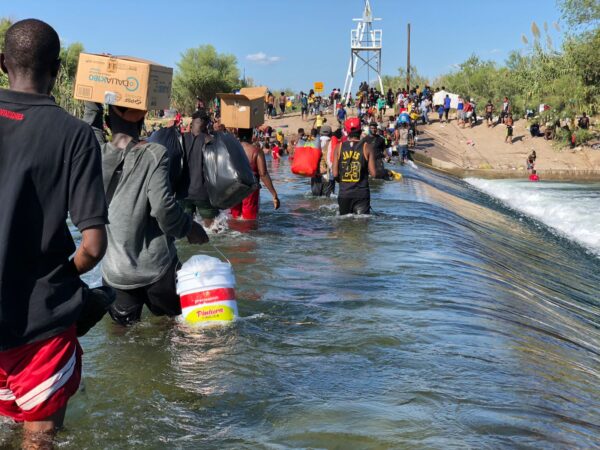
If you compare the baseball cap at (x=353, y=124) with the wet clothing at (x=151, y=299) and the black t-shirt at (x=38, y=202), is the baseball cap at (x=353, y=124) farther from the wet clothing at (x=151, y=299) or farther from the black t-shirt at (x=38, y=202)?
the black t-shirt at (x=38, y=202)

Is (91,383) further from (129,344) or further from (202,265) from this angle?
(202,265)

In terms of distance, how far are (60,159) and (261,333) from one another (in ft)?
10.6

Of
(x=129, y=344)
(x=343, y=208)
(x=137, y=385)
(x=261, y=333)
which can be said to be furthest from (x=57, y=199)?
(x=343, y=208)

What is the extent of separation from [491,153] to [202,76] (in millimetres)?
32927

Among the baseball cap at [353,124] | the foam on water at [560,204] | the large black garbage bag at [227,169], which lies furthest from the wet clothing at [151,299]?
the foam on water at [560,204]

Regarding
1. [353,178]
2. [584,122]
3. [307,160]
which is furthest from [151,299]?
[584,122]

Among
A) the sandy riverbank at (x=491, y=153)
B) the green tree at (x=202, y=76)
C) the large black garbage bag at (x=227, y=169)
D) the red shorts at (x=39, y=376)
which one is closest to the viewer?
the red shorts at (x=39, y=376)

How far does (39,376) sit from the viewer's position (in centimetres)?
287

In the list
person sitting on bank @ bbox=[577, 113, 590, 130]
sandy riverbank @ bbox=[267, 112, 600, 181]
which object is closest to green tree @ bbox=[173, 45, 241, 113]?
sandy riverbank @ bbox=[267, 112, 600, 181]

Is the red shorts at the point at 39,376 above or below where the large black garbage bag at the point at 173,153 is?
below

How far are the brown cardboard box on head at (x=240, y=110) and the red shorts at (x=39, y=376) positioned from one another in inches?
271

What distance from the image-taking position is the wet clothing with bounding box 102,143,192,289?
14.5ft

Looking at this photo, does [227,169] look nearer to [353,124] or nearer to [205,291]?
[205,291]

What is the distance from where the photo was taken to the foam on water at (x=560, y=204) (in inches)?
687
